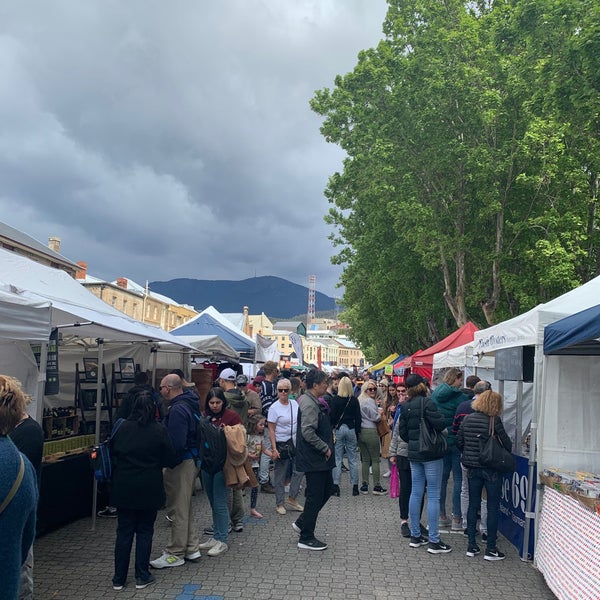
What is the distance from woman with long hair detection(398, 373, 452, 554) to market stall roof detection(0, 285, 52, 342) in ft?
12.2

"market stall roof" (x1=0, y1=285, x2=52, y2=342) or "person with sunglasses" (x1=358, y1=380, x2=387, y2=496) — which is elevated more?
"market stall roof" (x1=0, y1=285, x2=52, y2=342)

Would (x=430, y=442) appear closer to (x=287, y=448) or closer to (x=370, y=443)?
(x=287, y=448)

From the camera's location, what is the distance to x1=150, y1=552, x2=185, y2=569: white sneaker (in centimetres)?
507

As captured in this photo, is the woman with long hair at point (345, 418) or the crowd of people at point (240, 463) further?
the woman with long hair at point (345, 418)

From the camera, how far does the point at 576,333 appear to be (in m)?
4.59

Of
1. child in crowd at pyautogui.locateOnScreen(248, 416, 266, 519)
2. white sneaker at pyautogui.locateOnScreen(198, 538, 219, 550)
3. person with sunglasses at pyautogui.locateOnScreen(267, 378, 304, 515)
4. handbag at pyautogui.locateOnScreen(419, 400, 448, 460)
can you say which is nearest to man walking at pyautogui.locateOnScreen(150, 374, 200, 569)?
white sneaker at pyautogui.locateOnScreen(198, 538, 219, 550)

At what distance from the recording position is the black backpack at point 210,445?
5.26 meters

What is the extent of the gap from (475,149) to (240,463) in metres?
12.9

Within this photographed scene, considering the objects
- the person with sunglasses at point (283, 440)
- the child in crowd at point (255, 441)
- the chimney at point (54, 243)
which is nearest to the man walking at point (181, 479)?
the child in crowd at point (255, 441)

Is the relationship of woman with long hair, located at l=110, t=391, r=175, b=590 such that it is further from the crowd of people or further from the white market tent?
the white market tent

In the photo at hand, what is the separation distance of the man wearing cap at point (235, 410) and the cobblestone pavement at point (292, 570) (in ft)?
0.58

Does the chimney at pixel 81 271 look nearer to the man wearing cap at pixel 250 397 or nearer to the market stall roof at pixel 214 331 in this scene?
the market stall roof at pixel 214 331

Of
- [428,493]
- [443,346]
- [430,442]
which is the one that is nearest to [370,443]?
[428,493]

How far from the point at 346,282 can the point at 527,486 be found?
23275mm
